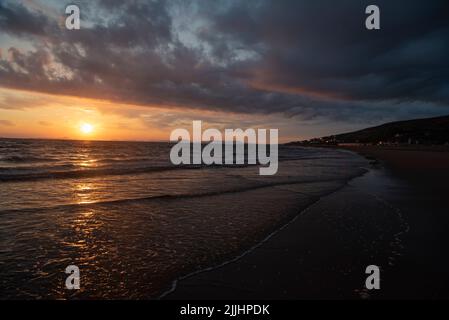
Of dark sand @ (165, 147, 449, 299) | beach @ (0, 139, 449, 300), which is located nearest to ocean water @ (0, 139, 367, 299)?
beach @ (0, 139, 449, 300)

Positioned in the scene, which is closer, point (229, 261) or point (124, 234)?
Result: point (229, 261)

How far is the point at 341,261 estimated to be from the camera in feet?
18.6

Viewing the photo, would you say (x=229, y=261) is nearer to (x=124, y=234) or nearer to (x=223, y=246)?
(x=223, y=246)

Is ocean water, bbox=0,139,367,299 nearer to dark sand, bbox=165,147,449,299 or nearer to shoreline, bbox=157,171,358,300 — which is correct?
shoreline, bbox=157,171,358,300

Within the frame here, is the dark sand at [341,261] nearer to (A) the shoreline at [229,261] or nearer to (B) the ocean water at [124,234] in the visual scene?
(A) the shoreline at [229,261]

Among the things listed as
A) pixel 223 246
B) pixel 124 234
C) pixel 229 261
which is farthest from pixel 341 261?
pixel 124 234

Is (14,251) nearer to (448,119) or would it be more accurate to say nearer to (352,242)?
(352,242)

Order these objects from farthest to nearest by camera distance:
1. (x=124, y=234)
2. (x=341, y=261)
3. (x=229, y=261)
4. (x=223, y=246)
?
1. (x=124, y=234)
2. (x=223, y=246)
3. (x=229, y=261)
4. (x=341, y=261)

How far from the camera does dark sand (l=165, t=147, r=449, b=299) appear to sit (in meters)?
4.52

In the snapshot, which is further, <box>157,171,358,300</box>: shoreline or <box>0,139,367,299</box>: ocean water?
<box>0,139,367,299</box>: ocean water

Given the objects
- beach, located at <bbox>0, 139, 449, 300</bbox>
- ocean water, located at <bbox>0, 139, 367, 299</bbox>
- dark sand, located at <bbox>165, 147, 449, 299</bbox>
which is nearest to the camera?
dark sand, located at <bbox>165, 147, 449, 299</bbox>

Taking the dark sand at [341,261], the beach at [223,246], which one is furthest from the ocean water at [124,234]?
the dark sand at [341,261]

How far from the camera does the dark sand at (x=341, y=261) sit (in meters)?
4.52
